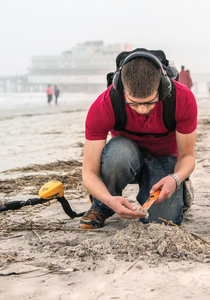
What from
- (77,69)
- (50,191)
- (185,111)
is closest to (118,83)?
(185,111)

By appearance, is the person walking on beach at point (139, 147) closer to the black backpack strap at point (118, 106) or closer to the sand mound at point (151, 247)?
the black backpack strap at point (118, 106)

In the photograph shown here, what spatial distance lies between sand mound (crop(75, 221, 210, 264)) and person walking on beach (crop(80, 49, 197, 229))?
13 cm

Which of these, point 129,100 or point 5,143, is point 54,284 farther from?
point 5,143

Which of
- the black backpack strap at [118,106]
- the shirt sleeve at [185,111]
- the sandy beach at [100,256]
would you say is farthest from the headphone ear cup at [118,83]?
the sandy beach at [100,256]

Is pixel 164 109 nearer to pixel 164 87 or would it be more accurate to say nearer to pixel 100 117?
pixel 164 87

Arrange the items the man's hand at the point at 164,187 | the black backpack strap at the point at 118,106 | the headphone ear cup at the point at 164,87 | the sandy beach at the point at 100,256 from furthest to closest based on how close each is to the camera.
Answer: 1. the black backpack strap at the point at 118,106
2. the man's hand at the point at 164,187
3. the headphone ear cup at the point at 164,87
4. the sandy beach at the point at 100,256

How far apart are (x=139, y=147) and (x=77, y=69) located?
103403 mm

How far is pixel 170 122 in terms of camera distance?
1.99 meters

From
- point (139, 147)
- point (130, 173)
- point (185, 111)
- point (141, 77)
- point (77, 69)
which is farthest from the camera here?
point (77, 69)

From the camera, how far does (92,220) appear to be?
2156mm

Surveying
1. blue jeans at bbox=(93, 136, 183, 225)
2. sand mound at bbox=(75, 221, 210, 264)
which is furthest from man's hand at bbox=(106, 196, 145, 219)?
blue jeans at bbox=(93, 136, 183, 225)

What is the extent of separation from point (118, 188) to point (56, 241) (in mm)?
545

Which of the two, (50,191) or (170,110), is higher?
(170,110)

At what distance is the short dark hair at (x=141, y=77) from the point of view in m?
1.65
